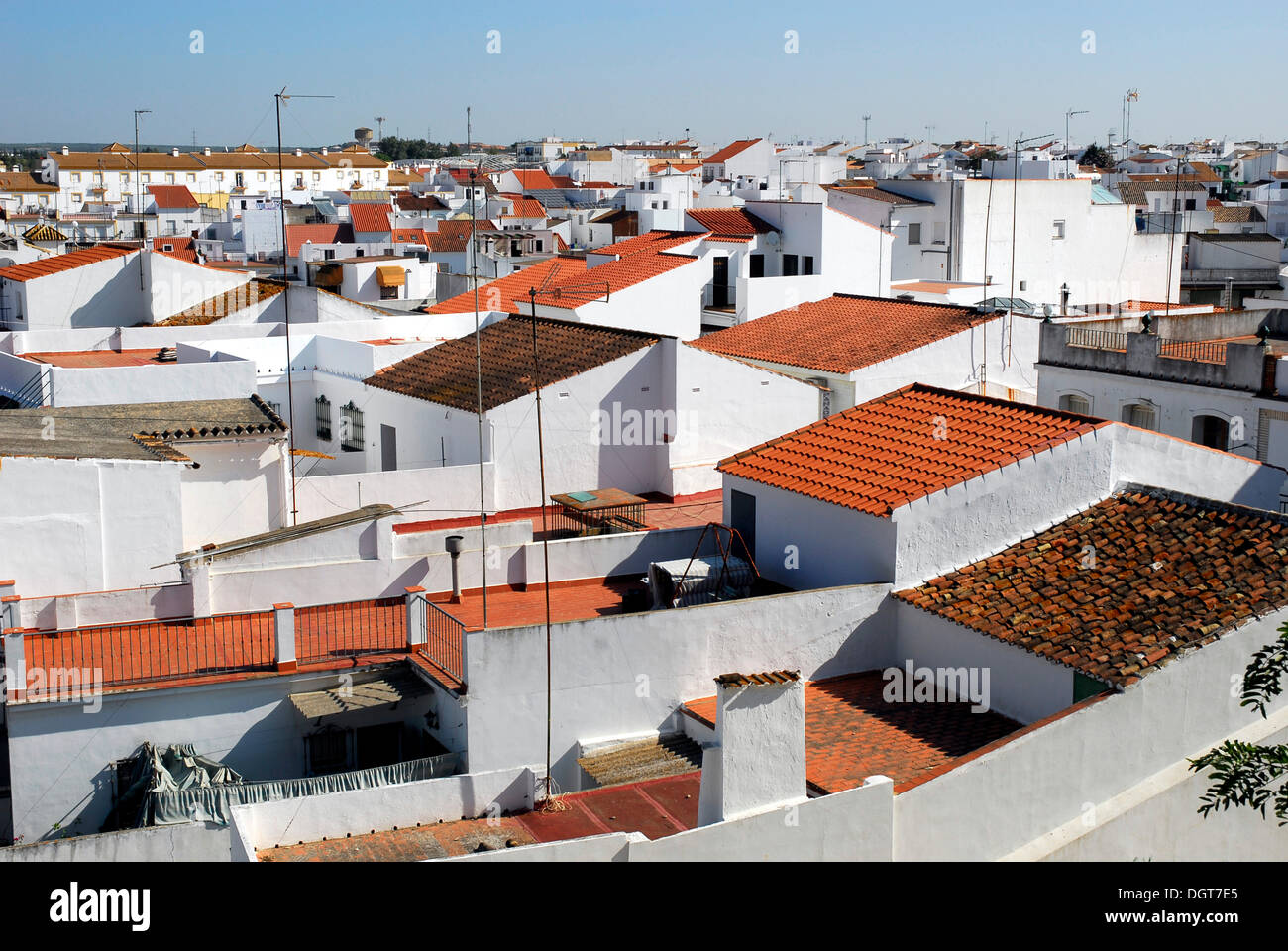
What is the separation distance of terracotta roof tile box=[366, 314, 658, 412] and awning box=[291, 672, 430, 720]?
24.7 ft

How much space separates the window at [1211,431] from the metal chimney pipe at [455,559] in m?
13.0

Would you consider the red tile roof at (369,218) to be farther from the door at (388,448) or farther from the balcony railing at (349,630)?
the balcony railing at (349,630)

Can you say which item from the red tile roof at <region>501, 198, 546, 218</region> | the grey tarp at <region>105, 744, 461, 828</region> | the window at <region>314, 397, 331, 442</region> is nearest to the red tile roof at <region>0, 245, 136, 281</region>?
the window at <region>314, 397, 331, 442</region>

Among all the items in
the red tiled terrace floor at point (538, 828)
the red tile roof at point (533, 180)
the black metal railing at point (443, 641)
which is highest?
the red tile roof at point (533, 180)

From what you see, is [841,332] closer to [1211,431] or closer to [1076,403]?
[1076,403]

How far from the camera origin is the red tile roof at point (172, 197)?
8831 centimetres

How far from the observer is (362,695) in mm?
15258

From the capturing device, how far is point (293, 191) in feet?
291

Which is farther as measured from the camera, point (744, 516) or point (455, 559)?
point (744, 516)

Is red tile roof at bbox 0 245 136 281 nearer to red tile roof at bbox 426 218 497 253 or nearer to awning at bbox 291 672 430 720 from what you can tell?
red tile roof at bbox 426 218 497 253

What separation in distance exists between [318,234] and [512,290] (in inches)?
1236

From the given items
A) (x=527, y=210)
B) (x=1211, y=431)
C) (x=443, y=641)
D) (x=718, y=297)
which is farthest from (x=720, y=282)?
(x=527, y=210)

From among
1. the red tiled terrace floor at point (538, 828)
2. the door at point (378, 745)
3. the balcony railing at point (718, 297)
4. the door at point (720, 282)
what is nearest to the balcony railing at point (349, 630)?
the door at point (378, 745)
